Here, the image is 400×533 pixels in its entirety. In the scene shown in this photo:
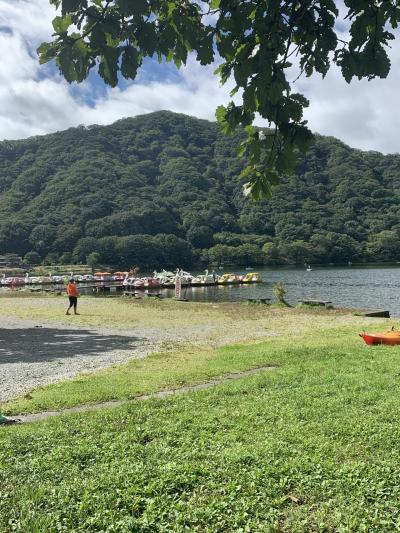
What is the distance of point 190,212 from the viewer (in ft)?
487

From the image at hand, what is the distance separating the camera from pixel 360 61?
3.08 meters

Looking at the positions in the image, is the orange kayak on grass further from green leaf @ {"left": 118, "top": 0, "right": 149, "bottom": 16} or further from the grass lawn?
green leaf @ {"left": 118, "top": 0, "right": 149, "bottom": 16}

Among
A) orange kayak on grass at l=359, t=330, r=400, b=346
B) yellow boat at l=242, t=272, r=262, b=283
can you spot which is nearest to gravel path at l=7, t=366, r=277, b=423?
orange kayak on grass at l=359, t=330, r=400, b=346

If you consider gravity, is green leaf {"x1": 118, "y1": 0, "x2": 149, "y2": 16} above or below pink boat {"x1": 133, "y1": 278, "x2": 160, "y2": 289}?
above

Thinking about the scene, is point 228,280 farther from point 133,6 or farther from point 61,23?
point 133,6

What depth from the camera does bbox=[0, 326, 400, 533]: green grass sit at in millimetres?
3809

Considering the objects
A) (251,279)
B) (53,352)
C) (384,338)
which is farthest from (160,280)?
(384,338)

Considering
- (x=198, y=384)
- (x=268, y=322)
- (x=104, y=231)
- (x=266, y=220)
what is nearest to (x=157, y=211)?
(x=104, y=231)

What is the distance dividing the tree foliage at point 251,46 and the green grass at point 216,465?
261cm

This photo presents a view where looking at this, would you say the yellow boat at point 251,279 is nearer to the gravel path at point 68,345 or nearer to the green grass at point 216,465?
the gravel path at point 68,345

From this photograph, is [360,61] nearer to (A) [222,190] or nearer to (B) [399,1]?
(B) [399,1]

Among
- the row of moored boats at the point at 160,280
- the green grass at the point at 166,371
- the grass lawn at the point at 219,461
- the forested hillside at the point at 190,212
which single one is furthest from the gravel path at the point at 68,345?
the forested hillside at the point at 190,212

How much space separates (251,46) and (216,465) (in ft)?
12.1

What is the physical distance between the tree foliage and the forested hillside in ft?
376
